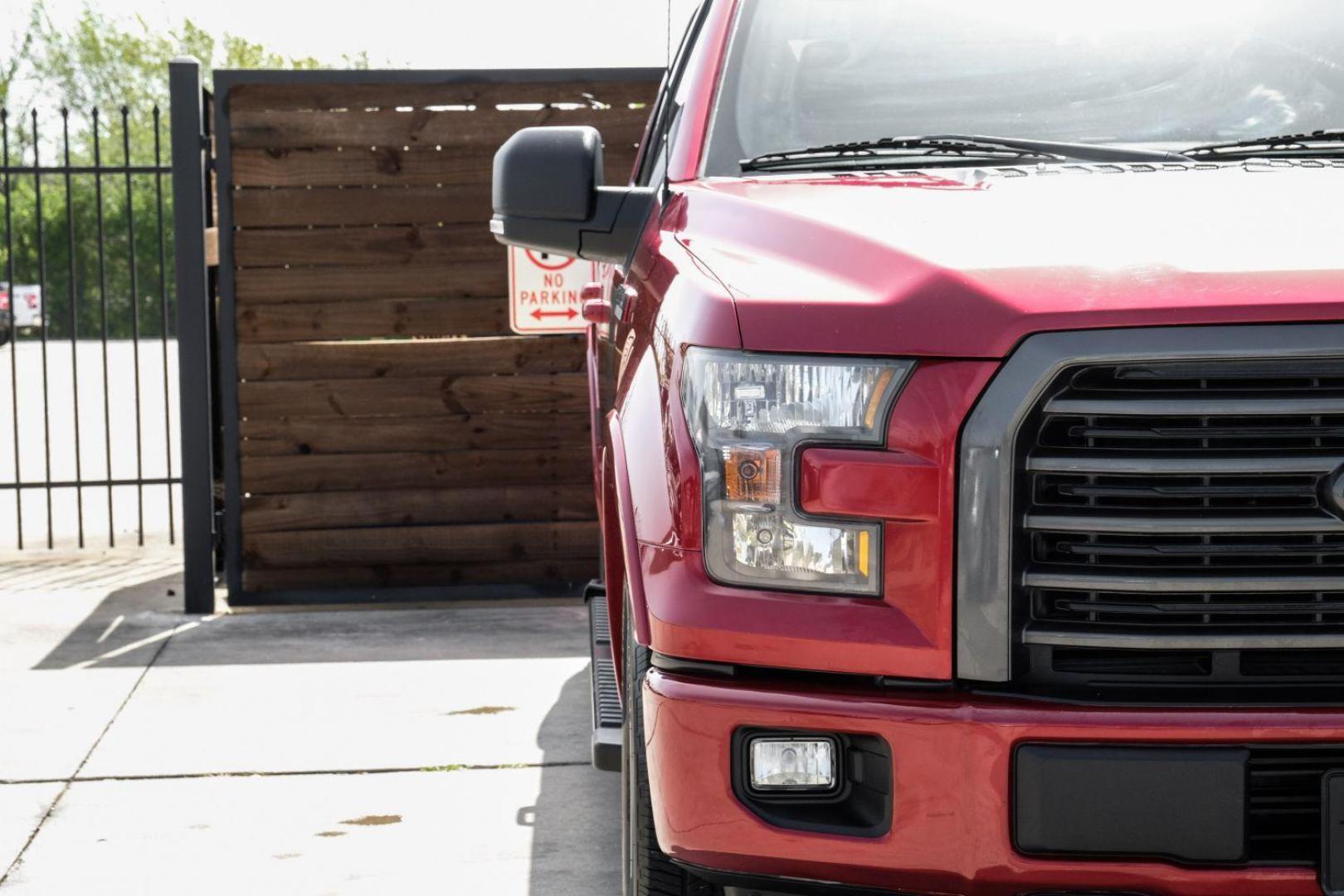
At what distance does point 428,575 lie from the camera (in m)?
7.62

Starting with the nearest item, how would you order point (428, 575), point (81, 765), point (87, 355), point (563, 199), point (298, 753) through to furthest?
1. point (563, 199)
2. point (81, 765)
3. point (298, 753)
4. point (428, 575)
5. point (87, 355)

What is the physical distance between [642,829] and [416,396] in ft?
16.2

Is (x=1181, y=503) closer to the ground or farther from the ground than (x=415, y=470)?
farther from the ground

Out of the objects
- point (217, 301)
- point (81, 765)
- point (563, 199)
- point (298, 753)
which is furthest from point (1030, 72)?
point (217, 301)

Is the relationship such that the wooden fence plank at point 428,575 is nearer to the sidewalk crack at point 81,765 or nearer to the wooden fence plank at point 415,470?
the wooden fence plank at point 415,470

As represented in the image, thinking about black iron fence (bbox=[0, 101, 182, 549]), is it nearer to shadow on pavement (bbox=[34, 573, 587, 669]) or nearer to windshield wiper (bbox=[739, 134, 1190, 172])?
shadow on pavement (bbox=[34, 573, 587, 669])

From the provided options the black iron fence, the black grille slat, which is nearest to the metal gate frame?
the black iron fence

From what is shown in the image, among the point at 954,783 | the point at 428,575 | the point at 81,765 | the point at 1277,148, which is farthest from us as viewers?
the point at 428,575

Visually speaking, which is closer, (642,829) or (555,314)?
(642,829)

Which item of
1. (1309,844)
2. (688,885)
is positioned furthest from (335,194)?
(1309,844)

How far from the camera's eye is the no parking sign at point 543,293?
295 inches

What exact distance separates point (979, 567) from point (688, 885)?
2.49 feet

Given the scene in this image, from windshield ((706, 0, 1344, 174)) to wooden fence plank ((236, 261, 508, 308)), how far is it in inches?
153

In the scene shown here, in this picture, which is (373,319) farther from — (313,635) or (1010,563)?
(1010,563)
